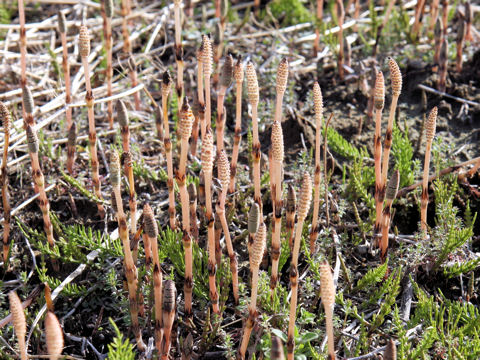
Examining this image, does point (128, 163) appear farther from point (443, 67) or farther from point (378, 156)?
point (443, 67)

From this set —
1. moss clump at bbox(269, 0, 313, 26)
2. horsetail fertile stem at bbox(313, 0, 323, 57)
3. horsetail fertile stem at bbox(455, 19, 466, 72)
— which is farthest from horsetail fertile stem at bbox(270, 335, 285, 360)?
moss clump at bbox(269, 0, 313, 26)

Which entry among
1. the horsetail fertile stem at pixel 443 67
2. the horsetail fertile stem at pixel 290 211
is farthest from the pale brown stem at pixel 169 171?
the horsetail fertile stem at pixel 443 67

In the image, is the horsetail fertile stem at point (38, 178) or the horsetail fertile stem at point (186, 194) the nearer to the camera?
the horsetail fertile stem at point (186, 194)

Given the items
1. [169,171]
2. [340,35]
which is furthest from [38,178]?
[340,35]

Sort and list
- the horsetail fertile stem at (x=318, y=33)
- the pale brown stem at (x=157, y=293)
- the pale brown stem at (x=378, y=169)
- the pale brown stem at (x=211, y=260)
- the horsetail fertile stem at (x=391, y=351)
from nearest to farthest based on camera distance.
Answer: the horsetail fertile stem at (x=391, y=351) → the pale brown stem at (x=157, y=293) → the pale brown stem at (x=211, y=260) → the pale brown stem at (x=378, y=169) → the horsetail fertile stem at (x=318, y=33)

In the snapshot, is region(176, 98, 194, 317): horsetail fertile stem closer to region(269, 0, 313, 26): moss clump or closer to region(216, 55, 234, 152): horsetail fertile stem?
region(216, 55, 234, 152): horsetail fertile stem

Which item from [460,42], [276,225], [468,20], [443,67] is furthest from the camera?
[468,20]

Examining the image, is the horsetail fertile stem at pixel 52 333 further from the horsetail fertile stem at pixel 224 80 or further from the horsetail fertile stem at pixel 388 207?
the horsetail fertile stem at pixel 388 207
